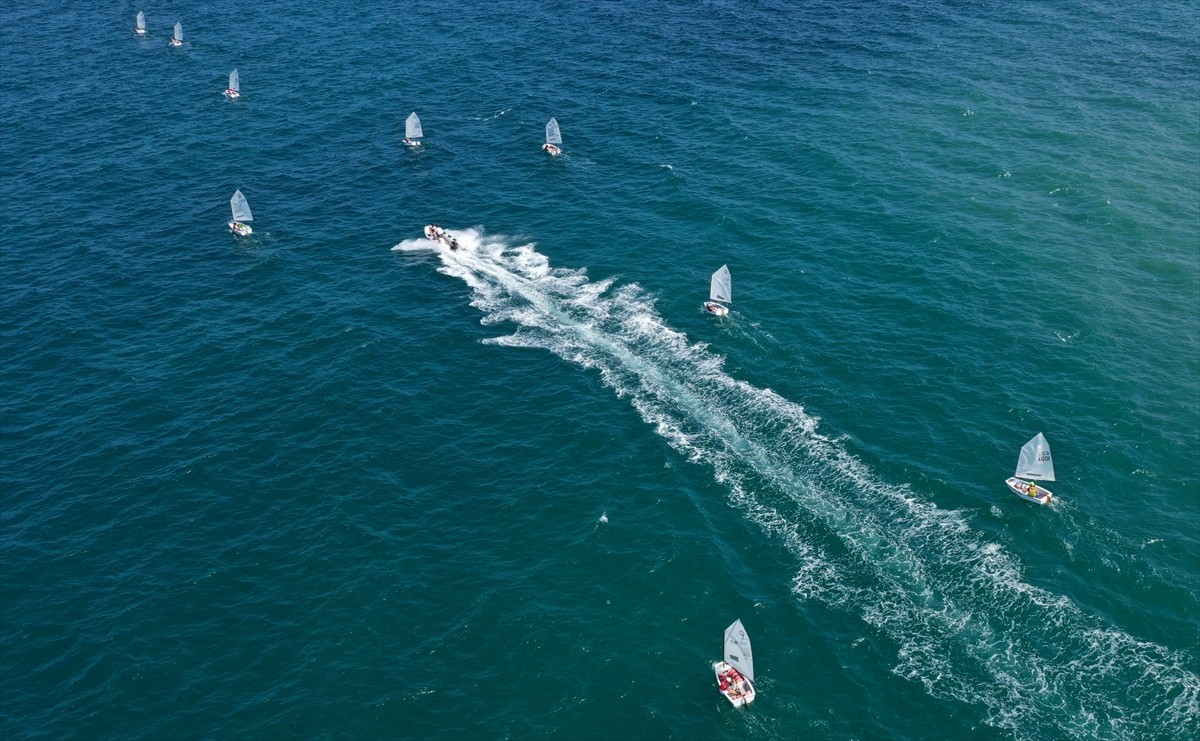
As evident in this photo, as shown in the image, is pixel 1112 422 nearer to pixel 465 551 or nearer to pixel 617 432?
pixel 617 432

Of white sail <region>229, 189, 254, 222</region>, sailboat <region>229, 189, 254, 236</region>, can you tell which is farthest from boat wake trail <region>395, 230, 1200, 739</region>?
white sail <region>229, 189, 254, 222</region>

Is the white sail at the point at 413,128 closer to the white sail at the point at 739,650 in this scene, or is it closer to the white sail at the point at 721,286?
the white sail at the point at 721,286

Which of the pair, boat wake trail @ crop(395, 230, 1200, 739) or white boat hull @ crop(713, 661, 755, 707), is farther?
white boat hull @ crop(713, 661, 755, 707)

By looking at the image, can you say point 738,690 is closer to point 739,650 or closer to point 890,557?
point 739,650

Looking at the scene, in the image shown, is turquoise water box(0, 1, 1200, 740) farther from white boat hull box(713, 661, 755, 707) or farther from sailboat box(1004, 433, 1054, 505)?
sailboat box(1004, 433, 1054, 505)

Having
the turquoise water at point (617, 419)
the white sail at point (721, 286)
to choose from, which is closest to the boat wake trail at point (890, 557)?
the turquoise water at point (617, 419)

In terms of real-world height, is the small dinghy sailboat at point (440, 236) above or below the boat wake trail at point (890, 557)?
above
